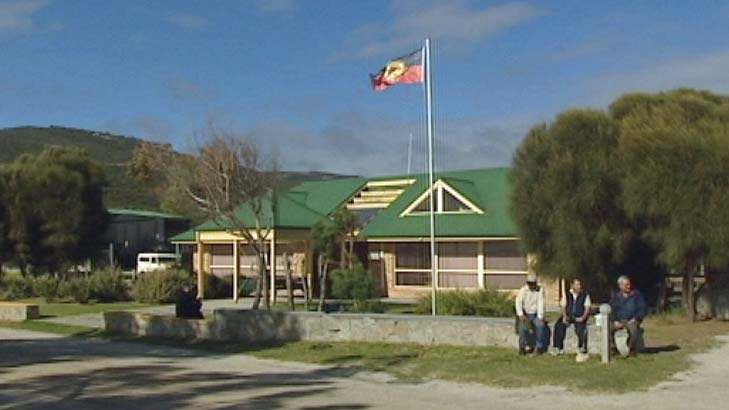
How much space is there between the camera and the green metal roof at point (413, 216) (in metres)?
36.2

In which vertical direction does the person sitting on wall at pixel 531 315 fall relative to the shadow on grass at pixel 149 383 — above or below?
above

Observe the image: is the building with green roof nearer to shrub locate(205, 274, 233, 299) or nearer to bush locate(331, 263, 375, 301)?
shrub locate(205, 274, 233, 299)

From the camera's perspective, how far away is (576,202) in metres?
25.8

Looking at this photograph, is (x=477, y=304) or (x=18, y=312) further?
(x=18, y=312)

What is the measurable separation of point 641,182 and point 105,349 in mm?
12790

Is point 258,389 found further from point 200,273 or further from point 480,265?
point 200,273

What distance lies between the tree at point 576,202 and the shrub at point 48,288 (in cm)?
2169

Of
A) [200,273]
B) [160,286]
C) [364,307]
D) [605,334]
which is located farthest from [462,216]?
[605,334]

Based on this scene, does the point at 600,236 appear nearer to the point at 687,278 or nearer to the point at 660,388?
the point at 687,278

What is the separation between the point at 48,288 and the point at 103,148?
315 ft

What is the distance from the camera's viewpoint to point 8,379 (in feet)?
56.4

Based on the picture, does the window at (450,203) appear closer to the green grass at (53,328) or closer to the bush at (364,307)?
the bush at (364,307)

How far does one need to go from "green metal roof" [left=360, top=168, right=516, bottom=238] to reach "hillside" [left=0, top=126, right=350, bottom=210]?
184ft

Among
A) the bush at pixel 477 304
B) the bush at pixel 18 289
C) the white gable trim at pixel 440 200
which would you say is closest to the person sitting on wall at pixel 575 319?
the bush at pixel 477 304
